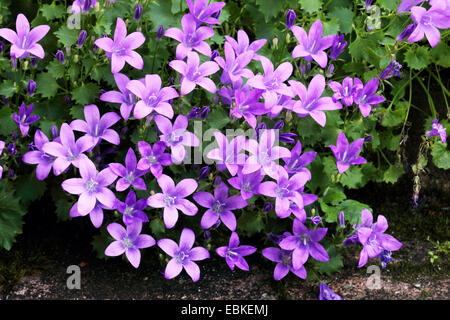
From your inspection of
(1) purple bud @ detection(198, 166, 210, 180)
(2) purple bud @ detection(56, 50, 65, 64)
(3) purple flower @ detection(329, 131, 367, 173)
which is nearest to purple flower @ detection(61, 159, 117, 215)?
(1) purple bud @ detection(198, 166, 210, 180)

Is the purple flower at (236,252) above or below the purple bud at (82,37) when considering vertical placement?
below

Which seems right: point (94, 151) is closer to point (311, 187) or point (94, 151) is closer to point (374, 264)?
point (311, 187)

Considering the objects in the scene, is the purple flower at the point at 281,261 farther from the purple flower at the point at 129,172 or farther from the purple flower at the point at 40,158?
the purple flower at the point at 40,158

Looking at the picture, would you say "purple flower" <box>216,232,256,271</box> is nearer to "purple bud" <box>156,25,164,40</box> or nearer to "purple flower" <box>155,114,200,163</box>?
"purple flower" <box>155,114,200,163</box>

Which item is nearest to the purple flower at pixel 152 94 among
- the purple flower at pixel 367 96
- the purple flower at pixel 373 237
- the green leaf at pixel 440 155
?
the purple flower at pixel 367 96

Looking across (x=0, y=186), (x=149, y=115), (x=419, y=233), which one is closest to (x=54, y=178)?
(x=0, y=186)
